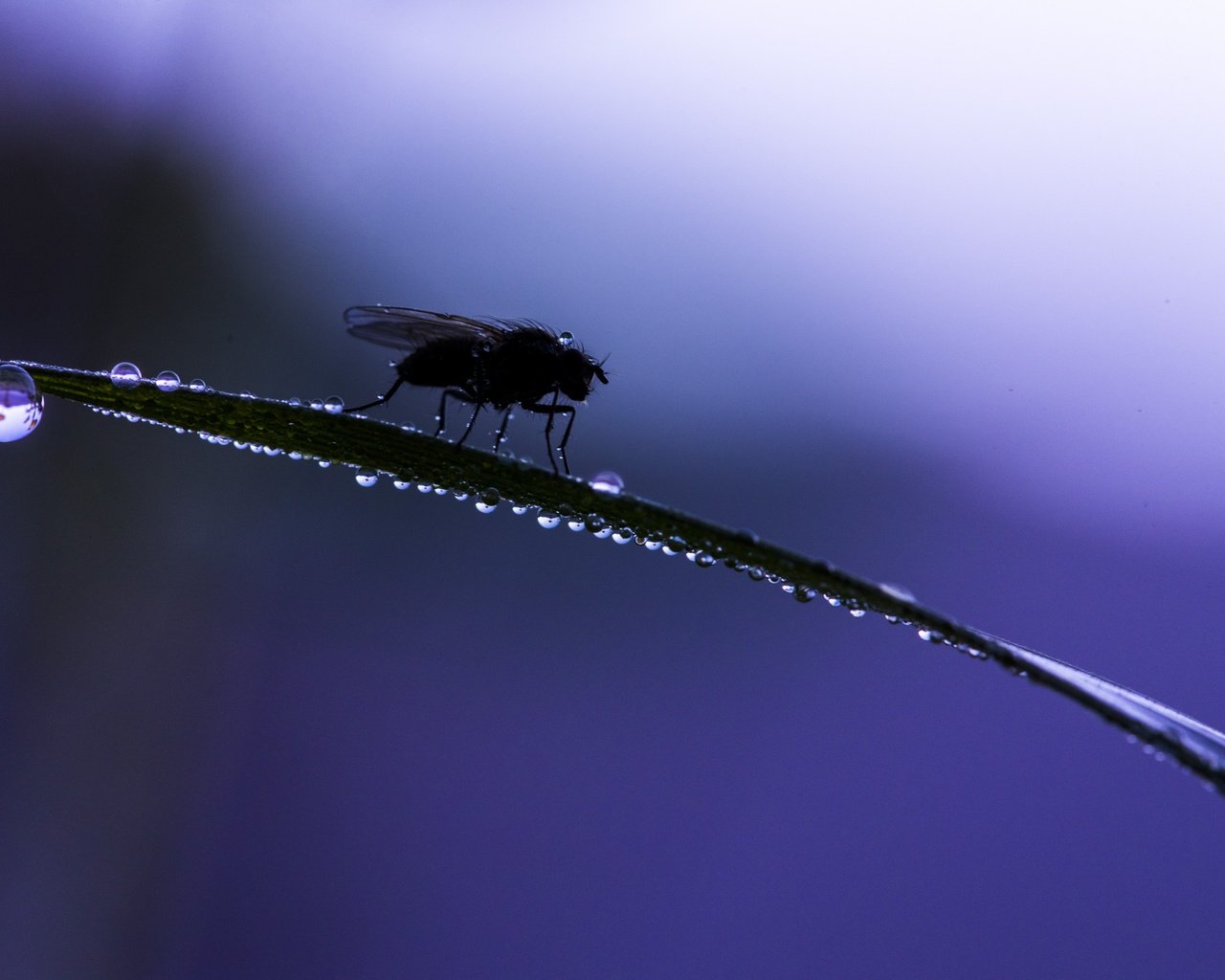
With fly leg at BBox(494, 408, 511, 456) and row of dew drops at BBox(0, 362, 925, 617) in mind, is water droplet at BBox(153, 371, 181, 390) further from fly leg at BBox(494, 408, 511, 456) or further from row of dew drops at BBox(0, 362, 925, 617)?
fly leg at BBox(494, 408, 511, 456)

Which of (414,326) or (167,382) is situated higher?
(414,326)

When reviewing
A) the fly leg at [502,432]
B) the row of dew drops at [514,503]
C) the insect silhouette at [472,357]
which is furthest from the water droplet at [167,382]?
the insect silhouette at [472,357]

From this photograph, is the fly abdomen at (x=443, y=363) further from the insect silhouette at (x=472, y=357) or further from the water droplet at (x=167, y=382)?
the water droplet at (x=167, y=382)

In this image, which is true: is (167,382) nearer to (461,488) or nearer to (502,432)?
(461,488)

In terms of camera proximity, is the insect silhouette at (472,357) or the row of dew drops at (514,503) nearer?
the row of dew drops at (514,503)

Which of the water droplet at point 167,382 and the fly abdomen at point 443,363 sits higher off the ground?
the fly abdomen at point 443,363

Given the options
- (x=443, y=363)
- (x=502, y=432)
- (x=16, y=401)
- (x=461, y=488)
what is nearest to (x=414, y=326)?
(x=443, y=363)

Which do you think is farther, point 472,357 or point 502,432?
point 472,357
